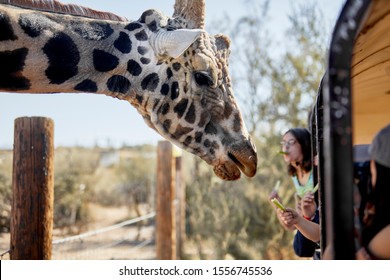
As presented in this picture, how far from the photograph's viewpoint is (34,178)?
297cm

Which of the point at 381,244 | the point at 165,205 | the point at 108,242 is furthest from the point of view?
the point at 108,242

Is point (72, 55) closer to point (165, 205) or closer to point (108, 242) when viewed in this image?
point (165, 205)

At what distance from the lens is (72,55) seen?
2787 mm

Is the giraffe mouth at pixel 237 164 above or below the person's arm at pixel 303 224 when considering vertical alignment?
above

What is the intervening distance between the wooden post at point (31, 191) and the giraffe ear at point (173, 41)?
0.82 m

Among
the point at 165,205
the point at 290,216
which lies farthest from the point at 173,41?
the point at 165,205

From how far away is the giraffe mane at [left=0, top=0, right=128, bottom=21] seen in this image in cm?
277

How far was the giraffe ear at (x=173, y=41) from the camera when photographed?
280 centimetres

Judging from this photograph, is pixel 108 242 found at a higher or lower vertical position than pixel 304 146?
lower

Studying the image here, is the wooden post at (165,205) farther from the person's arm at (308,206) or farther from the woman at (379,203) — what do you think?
the woman at (379,203)

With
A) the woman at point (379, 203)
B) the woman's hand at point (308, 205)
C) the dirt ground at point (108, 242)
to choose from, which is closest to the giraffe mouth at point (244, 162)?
the woman's hand at point (308, 205)

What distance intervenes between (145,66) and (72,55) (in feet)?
1.49

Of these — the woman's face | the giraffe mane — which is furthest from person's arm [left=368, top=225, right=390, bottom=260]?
the giraffe mane
